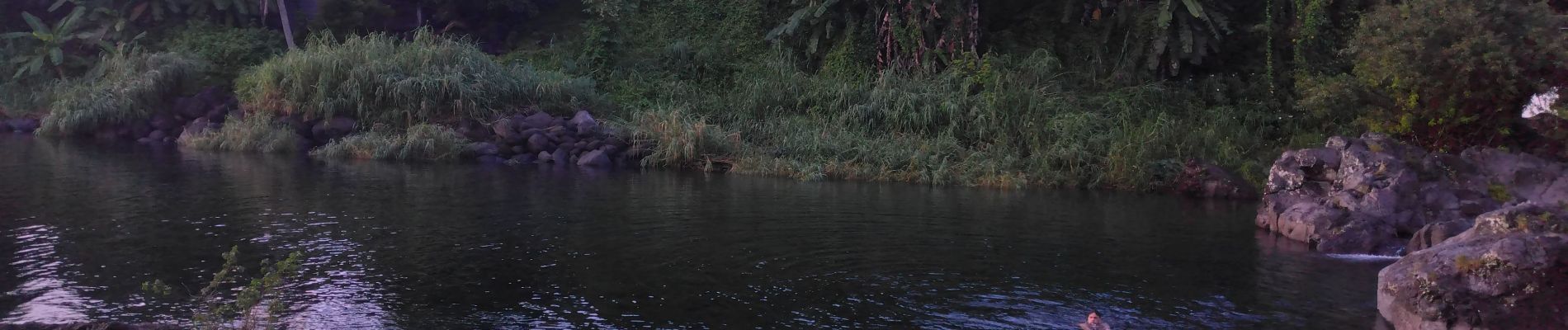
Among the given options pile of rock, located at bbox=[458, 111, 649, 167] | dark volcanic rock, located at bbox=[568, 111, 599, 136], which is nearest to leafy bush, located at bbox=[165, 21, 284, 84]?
pile of rock, located at bbox=[458, 111, 649, 167]

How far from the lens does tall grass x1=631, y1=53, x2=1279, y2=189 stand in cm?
2156

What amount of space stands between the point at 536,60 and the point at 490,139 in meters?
6.97

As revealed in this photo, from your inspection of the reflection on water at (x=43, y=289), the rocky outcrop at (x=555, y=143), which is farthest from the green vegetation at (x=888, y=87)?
the reflection on water at (x=43, y=289)

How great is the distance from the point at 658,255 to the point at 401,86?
47.2ft

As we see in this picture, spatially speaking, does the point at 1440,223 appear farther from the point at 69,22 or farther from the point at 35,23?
the point at 35,23

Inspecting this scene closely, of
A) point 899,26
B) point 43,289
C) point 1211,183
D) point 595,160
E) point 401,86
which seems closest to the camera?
point 43,289

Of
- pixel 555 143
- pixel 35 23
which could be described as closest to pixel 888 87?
pixel 555 143

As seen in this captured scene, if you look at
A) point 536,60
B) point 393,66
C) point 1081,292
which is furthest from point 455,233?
point 536,60

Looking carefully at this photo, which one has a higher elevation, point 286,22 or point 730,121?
point 286,22

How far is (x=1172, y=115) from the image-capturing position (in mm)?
23906

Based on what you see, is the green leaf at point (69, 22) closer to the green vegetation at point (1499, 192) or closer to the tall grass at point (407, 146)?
the tall grass at point (407, 146)

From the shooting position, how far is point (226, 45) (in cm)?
3161

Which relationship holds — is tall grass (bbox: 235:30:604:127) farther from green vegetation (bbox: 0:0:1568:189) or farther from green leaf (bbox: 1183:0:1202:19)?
green leaf (bbox: 1183:0:1202:19)

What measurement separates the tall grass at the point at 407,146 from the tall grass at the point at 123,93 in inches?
266
